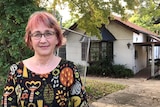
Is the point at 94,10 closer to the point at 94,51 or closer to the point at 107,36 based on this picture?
the point at 107,36

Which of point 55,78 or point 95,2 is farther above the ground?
point 95,2

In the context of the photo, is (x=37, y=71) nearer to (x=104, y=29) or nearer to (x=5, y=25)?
(x=5, y=25)

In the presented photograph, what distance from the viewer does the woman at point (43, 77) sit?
1.70m

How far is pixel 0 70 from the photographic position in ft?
17.2

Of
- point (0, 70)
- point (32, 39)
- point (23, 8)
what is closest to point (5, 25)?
point (23, 8)

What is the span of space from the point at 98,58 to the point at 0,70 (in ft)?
42.1

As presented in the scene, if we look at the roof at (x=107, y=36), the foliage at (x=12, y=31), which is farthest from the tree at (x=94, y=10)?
the roof at (x=107, y=36)

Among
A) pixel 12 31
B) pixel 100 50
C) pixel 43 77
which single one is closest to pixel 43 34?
pixel 43 77

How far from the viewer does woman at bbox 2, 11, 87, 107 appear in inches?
66.9

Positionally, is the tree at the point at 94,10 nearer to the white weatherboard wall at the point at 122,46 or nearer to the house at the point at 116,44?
the house at the point at 116,44

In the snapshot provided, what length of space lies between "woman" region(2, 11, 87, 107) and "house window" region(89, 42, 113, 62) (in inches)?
622

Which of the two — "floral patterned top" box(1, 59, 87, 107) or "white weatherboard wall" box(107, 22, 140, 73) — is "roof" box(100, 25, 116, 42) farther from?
"floral patterned top" box(1, 59, 87, 107)

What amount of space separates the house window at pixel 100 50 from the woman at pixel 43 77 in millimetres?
15807

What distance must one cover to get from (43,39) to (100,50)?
16222mm
